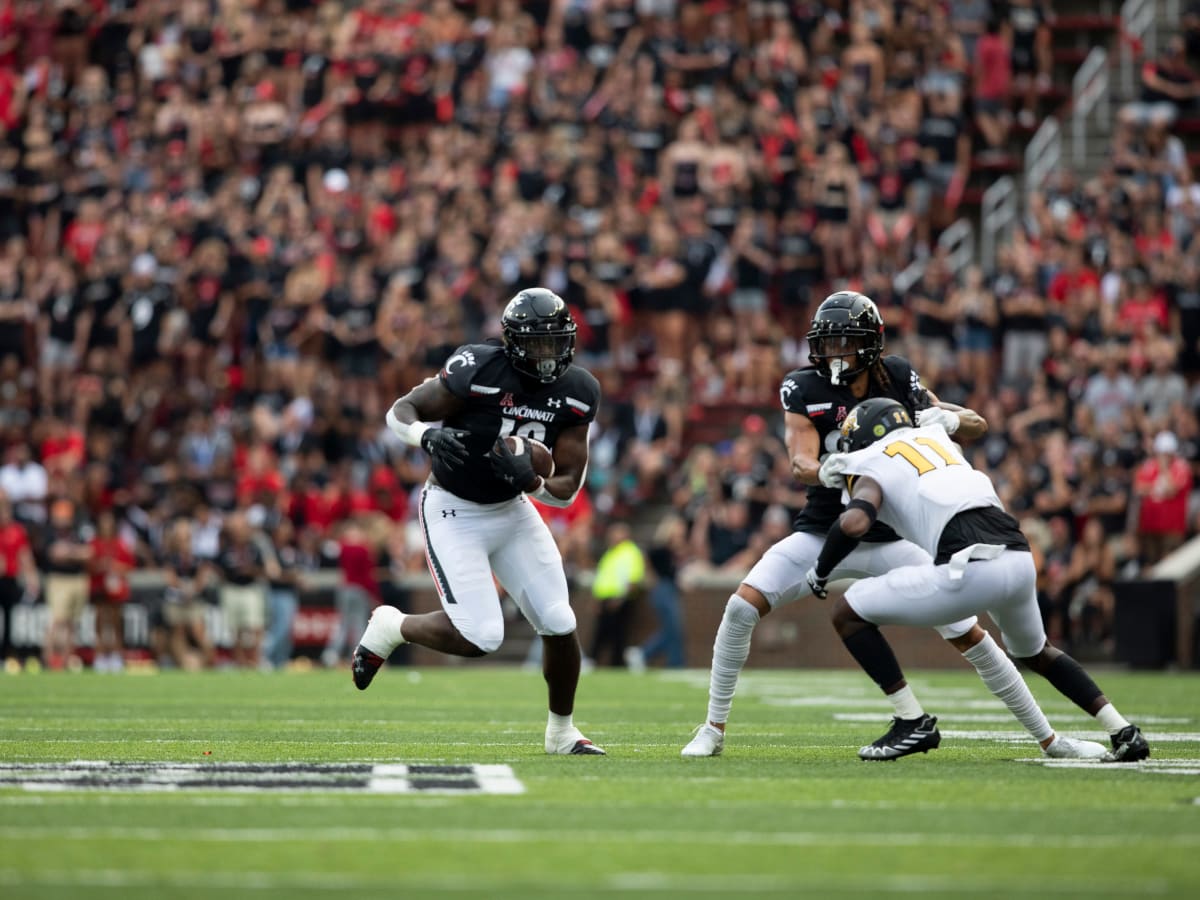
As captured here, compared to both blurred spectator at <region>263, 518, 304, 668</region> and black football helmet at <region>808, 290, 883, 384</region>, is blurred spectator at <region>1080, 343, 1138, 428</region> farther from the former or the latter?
black football helmet at <region>808, 290, 883, 384</region>

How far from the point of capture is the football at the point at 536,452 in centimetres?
824

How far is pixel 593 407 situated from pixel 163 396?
14.6m

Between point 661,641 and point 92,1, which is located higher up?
point 92,1

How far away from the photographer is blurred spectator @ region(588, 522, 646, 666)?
19922 mm

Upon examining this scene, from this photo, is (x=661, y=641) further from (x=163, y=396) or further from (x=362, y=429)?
(x=163, y=396)

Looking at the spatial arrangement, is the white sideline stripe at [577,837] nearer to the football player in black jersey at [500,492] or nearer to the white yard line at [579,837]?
the white yard line at [579,837]

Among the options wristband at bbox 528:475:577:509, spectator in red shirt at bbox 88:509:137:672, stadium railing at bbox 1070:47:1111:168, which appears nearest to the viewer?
wristband at bbox 528:475:577:509

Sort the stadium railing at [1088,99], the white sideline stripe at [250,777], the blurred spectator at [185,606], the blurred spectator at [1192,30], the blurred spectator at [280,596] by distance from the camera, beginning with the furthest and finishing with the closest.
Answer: the blurred spectator at [1192,30] → the stadium railing at [1088,99] → the blurred spectator at [185,606] → the blurred spectator at [280,596] → the white sideline stripe at [250,777]

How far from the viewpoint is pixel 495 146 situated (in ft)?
76.6

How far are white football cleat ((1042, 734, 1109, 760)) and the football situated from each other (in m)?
2.45

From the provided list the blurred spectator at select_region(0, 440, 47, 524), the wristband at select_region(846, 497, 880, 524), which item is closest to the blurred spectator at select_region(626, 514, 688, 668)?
the blurred spectator at select_region(0, 440, 47, 524)

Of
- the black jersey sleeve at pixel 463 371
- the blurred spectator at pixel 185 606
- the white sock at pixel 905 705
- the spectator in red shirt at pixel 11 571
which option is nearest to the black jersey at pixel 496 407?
the black jersey sleeve at pixel 463 371

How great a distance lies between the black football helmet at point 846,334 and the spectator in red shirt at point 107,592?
13528mm

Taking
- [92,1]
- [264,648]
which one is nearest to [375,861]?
[264,648]
